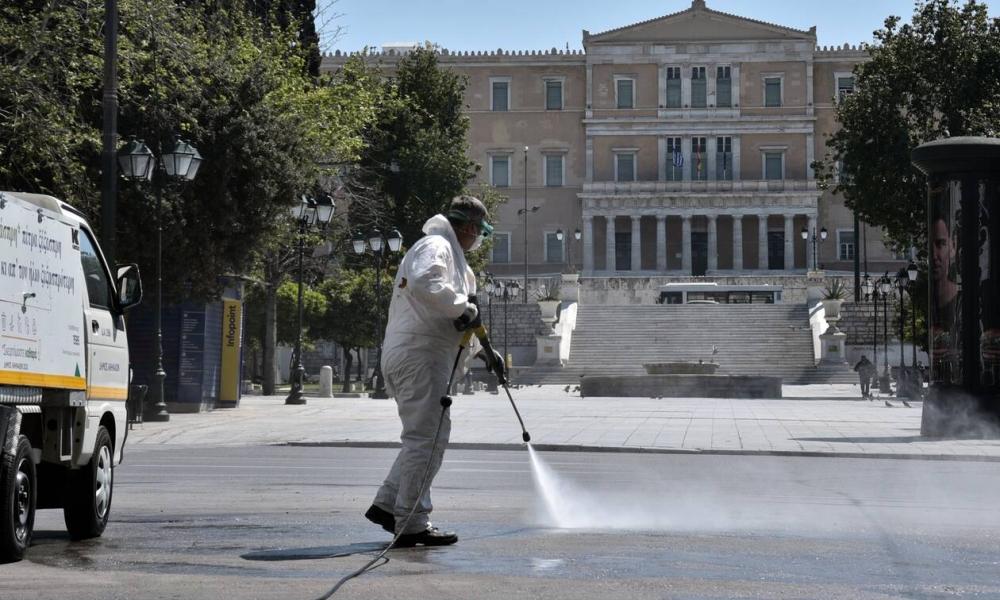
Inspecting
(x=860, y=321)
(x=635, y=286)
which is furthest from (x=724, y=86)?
(x=860, y=321)

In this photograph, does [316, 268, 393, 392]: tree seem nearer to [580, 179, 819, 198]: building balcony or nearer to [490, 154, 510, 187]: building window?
[580, 179, 819, 198]: building balcony

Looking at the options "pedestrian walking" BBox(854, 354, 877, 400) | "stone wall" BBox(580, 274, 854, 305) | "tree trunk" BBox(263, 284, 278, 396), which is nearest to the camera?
"pedestrian walking" BBox(854, 354, 877, 400)

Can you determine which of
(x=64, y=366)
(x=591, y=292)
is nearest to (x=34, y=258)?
(x=64, y=366)

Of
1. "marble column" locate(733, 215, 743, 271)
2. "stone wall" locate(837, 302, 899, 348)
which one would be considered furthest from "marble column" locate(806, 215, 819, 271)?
"stone wall" locate(837, 302, 899, 348)

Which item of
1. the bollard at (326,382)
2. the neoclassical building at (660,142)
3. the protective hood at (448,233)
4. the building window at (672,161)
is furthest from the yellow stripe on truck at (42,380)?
the building window at (672,161)

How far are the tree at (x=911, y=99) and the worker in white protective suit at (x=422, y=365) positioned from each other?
120 feet

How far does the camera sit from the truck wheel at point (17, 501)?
7457 millimetres

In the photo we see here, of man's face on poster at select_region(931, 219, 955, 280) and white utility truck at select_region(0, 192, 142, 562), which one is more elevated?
man's face on poster at select_region(931, 219, 955, 280)

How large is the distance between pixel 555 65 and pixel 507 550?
90.7 meters

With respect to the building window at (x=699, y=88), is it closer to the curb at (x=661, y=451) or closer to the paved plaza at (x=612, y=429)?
the paved plaza at (x=612, y=429)

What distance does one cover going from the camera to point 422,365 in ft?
26.8

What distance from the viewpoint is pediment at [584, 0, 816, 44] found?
95.6 metres

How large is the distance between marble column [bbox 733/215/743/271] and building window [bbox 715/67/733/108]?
7.27 m

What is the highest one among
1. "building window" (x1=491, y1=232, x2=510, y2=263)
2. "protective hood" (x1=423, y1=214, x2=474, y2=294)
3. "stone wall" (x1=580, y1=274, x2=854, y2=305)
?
"building window" (x1=491, y1=232, x2=510, y2=263)
